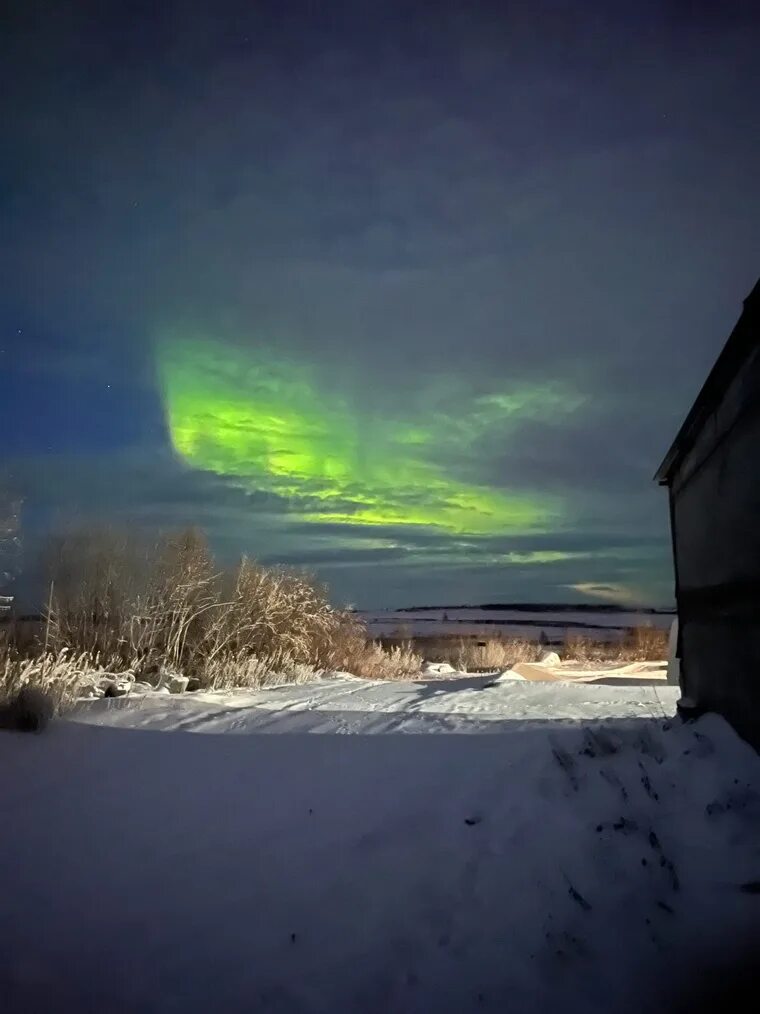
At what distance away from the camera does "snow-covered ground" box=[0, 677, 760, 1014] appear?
3.01 meters

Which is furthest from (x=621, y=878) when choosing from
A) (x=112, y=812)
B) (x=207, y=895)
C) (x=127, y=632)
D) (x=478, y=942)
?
(x=127, y=632)

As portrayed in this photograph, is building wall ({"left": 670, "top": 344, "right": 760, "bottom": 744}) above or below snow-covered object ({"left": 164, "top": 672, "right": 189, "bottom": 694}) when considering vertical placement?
above

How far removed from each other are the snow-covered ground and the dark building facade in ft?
1.48

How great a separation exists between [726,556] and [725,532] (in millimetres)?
171

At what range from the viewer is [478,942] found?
326 cm

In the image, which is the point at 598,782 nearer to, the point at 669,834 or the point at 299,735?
the point at 669,834

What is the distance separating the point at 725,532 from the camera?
5.21 meters

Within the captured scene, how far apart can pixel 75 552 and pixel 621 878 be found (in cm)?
1264

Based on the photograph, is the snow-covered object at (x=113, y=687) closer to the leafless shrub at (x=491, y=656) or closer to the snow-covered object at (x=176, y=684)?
the snow-covered object at (x=176, y=684)

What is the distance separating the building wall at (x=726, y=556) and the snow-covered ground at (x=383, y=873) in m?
0.41

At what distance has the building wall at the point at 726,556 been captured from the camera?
176 inches

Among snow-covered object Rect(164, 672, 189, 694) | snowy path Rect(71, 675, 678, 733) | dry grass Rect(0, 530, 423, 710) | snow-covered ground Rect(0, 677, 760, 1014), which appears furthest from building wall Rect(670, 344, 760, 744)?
dry grass Rect(0, 530, 423, 710)

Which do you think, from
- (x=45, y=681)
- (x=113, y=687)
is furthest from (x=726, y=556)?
(x=113, y=687)

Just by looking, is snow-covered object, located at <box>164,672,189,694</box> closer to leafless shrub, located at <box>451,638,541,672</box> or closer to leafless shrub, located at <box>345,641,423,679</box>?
leafless shrub, located at <box>345,641,423,679</box>
